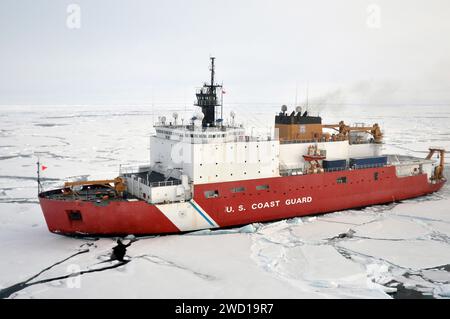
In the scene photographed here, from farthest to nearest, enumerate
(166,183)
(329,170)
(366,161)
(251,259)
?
(366,161), (329,170), (166,183), (251,259)

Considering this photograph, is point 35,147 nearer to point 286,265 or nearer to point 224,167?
point 224,167

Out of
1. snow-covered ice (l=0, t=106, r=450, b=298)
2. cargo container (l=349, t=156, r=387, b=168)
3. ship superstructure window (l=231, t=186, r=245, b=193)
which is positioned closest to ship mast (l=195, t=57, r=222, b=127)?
ship superstructure window (l=231, t=186, r=245, b=193)

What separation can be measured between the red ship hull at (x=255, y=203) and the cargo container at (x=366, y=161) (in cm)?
31

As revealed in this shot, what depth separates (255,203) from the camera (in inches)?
560

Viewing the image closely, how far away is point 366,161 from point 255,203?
19.8 ft

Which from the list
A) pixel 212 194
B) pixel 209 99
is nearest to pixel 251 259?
pixel 212 194

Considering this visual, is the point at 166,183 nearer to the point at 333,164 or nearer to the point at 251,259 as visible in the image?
the point at 251,259

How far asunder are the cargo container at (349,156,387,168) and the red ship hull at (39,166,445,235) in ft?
1.01

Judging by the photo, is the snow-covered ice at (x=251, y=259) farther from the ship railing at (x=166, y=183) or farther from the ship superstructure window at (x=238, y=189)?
the ship railing at (x=166, y=183)

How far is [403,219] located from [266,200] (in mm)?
5404

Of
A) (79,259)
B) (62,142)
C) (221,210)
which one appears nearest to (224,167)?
(221,210)

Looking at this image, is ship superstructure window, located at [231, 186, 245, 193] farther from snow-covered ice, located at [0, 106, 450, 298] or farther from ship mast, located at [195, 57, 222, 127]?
ship mast, located at [195, 57, 222, 127]

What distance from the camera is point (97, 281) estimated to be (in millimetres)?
9555
